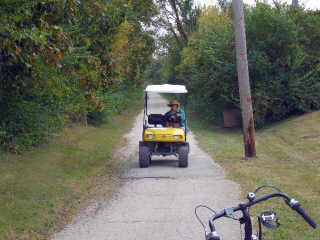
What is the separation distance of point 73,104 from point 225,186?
5442 millimetres

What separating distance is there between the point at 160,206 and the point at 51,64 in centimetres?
338

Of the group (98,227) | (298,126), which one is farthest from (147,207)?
(298,126)

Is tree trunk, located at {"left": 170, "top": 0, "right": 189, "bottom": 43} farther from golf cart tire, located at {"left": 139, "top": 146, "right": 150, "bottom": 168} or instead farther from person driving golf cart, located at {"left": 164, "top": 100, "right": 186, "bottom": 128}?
golf cart tire, located at {"left": 139, "top": 146, "right": 150, "bottom": 168}

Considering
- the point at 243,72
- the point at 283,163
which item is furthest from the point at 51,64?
the point at 283,163

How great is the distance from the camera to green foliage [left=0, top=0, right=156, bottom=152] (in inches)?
304

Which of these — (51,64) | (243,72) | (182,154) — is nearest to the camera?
(51,64)

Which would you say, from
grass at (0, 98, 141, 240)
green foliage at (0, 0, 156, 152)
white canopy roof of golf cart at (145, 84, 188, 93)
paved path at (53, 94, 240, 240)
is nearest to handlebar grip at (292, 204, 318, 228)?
paved path at (53, 94, 240, 240)

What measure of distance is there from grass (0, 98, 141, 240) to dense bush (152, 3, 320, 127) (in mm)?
8058

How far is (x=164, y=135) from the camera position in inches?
480

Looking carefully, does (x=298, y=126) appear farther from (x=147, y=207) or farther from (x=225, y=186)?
(x=147, y=207)

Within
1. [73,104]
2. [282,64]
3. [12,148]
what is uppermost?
[282,64]

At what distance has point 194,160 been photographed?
13.6m

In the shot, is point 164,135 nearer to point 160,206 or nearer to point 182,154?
point 182,154

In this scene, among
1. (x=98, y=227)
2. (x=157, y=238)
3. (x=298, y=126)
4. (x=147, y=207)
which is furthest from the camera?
(x=298, y=126)
